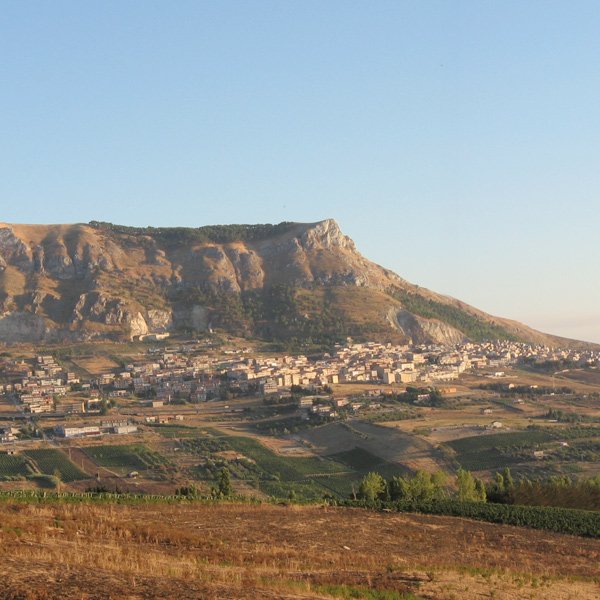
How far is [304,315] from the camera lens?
14250 cm

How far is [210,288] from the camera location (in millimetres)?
151875

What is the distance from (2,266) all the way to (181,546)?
136 metres

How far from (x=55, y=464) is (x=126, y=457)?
207 inches

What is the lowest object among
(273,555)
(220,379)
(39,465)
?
(39,465)

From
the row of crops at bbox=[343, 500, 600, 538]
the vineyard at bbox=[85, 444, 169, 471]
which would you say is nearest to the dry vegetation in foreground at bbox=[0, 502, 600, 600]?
the row of crops at bbox=[343, 500, 600, 538]

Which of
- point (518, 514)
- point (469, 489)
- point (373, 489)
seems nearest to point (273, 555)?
point (518, 514)

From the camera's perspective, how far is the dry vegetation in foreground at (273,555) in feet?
51.7

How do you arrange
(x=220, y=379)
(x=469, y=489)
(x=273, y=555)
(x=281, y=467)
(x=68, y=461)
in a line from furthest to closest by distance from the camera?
1. (x=220, y=379)
2. (x=68, y=461)
3. (x=281, y=467)
4. (x=469, y=489)
5. (x=273, y=555)

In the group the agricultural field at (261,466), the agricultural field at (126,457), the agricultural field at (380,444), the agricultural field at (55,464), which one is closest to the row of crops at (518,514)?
the agricultural field at (261,466)

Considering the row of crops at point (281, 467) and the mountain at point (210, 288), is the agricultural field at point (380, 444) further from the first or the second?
the mountain at point (210, 288)

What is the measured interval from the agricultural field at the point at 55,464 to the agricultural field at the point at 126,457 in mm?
2165

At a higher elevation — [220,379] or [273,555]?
[273,555]

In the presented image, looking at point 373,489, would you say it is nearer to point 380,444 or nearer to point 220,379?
point 380,444

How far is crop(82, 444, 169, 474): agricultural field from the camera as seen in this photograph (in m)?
62.8
